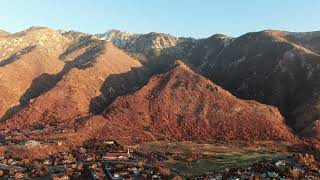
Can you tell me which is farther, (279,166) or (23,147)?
(23,147)

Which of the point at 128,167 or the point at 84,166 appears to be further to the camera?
the point at 84,166

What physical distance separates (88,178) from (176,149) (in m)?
52.7

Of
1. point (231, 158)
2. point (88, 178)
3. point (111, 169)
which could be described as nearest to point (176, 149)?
point (231, 158)

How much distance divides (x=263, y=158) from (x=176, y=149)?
116ft

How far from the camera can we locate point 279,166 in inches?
6093

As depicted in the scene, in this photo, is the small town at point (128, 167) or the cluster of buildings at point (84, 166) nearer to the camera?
the small town at point (128, 167)

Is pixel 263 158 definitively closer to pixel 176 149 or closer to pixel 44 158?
pixel 176 149

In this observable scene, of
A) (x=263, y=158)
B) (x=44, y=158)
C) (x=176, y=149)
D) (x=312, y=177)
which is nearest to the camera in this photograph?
(x=312, y=177)

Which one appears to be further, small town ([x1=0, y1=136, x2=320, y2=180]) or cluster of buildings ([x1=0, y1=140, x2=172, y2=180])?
cluster of buildings ([x1=0, y1=140, x2=172, y2=180])

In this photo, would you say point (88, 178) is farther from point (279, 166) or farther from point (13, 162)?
point (279, 166)

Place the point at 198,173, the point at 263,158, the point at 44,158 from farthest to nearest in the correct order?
1. the point at 44,158
2. the point at 263,158
3. the point at 198,173

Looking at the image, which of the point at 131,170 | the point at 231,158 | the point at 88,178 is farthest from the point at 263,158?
the point at 88,178

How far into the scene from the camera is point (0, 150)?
630 feet

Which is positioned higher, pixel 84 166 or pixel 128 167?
pixel 128 167
